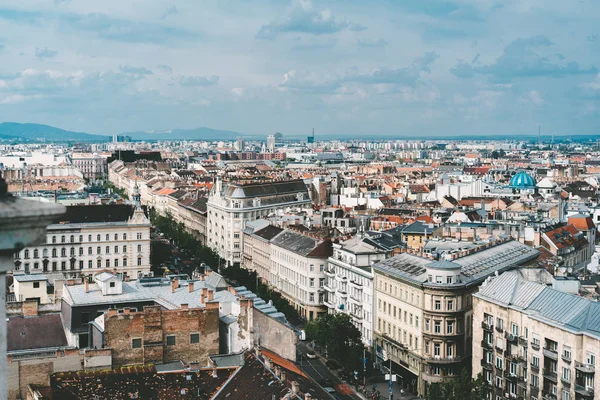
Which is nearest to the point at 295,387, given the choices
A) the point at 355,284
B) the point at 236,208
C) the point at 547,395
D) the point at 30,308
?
the point at 547,395

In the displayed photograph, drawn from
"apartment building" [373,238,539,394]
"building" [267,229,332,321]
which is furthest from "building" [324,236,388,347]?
"apartment building" [373,238,539,394]

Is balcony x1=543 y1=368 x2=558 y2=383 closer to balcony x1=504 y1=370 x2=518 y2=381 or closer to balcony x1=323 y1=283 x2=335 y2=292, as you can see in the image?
balcony x1=504 y1=370 x2=518 y2=381

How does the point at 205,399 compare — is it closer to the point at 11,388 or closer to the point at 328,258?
the point at 11,388

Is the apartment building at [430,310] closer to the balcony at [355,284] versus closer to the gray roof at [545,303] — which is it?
the balcony at [355,284]

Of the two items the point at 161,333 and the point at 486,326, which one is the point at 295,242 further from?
the point at 161,333

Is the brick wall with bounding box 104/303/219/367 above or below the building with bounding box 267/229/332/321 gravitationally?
above

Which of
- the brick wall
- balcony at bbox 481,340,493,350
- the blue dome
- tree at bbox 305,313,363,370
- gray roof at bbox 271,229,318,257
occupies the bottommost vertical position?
tree at bbox 305,313,363,370
